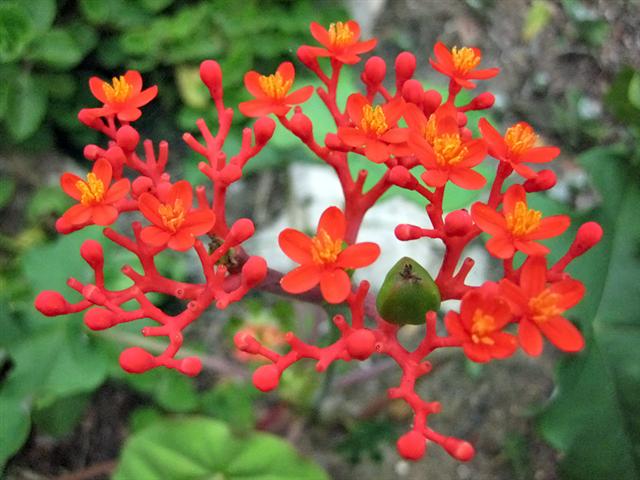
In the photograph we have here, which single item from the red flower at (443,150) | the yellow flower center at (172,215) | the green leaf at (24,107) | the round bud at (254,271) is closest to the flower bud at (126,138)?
the yellow flower center at (172,215)

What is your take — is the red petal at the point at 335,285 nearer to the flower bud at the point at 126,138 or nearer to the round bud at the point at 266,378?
the round bud at the point at 266,378

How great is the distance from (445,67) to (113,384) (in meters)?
A: 1.20

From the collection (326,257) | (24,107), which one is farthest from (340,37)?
(24,107)

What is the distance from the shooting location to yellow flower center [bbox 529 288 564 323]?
2.56 ft

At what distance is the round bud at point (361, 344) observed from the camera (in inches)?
30.0

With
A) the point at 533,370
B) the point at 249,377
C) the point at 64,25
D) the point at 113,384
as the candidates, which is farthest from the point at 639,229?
the point at 64,25

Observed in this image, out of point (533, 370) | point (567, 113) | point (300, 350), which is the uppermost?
point (300, 350)

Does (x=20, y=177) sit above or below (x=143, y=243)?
below

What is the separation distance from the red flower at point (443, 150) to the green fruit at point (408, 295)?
106mm

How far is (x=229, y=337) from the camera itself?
1.88 m

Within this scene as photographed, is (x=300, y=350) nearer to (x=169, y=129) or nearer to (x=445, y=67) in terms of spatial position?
(x=445, y=67)

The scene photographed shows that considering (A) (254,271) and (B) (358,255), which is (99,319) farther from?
(B) (358,255)

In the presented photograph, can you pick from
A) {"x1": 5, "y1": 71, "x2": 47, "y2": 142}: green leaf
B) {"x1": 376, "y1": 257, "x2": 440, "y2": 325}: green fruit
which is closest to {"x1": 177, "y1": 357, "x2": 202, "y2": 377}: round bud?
{"x1": 376, "y1": 257, "x2": 440, "y2": 325}: green fruit

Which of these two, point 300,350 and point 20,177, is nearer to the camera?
point 300,350
